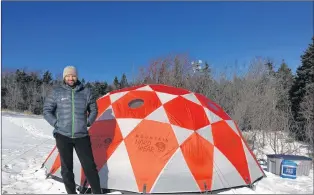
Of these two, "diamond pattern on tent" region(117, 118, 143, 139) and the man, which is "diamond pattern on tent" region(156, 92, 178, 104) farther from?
the man

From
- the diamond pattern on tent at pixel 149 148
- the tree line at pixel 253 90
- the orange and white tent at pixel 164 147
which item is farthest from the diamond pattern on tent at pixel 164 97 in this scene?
the tree line at pixel 253 90

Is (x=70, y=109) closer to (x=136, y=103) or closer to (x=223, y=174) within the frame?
(x=136, y=103)

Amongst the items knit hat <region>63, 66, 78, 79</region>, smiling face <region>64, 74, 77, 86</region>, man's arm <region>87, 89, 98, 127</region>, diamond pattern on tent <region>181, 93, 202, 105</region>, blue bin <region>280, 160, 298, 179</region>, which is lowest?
blue bin <region>280, 160, 298, 179</region>

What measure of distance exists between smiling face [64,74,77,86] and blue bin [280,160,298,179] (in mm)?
5328

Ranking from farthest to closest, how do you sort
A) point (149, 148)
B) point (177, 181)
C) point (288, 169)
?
point (288, 169), point (149, 148), point (177, 181)

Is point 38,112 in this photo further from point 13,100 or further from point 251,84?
point 251,84

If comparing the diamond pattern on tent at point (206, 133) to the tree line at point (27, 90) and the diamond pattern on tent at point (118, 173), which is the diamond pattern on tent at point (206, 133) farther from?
the tree line at point (27, 90)

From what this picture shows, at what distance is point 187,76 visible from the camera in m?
18.0

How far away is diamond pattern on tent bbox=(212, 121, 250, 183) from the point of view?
6152 millimetres

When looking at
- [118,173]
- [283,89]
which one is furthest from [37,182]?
[283,89]

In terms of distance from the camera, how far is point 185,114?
622cm

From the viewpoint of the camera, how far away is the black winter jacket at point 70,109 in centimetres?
436

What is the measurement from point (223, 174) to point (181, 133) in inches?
42.0

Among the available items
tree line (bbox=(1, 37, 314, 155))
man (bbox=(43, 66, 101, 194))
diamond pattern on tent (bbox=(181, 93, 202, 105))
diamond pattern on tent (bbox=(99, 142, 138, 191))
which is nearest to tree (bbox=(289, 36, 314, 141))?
tree line (bbox=(1, 37, 314, 155))
